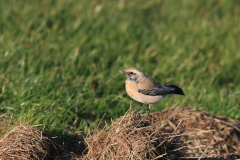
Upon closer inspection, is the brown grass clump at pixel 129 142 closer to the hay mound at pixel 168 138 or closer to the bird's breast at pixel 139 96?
the hay mound at pixel 168 138

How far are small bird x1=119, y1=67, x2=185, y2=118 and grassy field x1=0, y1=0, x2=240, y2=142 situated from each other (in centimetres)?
104

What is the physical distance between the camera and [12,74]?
6918mm

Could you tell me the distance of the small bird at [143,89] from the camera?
5.71 meters

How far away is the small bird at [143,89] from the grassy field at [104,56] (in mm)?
1044

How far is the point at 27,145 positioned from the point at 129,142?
62.1 inches

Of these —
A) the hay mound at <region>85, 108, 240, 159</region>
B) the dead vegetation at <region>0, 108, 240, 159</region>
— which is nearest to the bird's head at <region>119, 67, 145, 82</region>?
the hay mound at <region>85, 108, 240, 159</region>

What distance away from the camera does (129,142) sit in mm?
4719

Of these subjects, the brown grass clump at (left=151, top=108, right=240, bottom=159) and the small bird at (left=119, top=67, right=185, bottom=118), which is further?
the brown grass clump at (left=151, top=108, right=240, bottom=159)

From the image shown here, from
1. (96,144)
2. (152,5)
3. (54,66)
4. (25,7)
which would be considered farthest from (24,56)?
(152,5)

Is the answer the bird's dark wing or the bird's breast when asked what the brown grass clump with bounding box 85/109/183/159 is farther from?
the bird's dark wing

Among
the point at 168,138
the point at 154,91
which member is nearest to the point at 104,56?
the point at 154,91

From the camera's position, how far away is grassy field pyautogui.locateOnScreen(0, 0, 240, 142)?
650 centimetres

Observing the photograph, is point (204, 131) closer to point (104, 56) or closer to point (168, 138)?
point (168, 138)

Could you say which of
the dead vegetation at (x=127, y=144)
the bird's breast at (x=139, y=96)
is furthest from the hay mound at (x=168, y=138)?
the bird's breast at (x=139, y=96)
